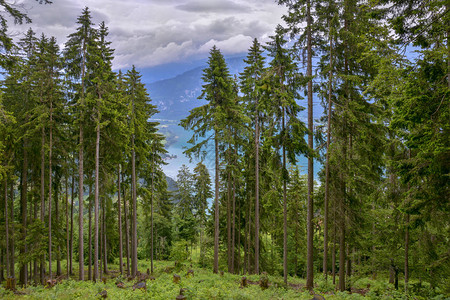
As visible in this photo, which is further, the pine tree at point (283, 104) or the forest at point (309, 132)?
the pine tree at point (283, 104)

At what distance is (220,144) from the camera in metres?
17.3

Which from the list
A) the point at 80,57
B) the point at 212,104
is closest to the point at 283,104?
the point at 212,104

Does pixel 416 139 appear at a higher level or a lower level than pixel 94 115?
lower

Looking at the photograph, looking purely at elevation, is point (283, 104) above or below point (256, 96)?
below

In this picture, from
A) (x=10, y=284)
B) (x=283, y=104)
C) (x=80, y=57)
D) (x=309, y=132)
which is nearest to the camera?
(x=10, y=284)

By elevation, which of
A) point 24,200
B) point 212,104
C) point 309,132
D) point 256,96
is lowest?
point 24,200

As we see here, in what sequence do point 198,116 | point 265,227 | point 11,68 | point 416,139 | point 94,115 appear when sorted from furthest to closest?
point 265,227 < point 198,116 < point 94,115 < point 11,68 < point 416,139

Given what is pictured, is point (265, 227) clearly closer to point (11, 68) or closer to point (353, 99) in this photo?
point (353, 99)

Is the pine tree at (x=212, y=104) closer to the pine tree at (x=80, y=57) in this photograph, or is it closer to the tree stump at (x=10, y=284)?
the pine tree at (x=80, y=57)

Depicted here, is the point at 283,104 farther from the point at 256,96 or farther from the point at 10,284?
the point at 10,284

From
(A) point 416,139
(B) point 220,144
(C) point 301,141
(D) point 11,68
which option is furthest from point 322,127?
(D) point 11,68

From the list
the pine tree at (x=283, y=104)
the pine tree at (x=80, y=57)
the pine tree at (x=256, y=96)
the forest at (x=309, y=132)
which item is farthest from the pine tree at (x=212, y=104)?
the pine tree at (x=80, y=57)

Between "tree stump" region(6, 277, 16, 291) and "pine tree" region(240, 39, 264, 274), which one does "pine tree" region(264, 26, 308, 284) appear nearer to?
"pine tree" region(240, 39, 264, 274)

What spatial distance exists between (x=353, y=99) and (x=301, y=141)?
3.00 meters
